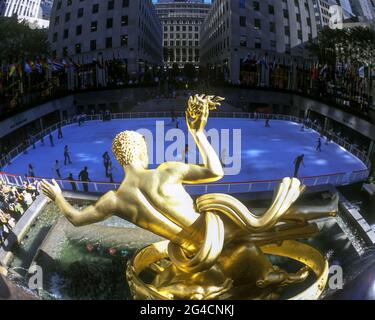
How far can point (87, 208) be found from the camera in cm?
224

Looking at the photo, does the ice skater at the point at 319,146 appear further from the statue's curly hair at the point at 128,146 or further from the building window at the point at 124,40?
the building window at the point at 124,40

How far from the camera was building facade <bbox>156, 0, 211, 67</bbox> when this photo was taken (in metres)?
2.56

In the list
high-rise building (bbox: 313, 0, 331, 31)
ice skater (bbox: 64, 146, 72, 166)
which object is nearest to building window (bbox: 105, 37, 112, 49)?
ice skater (bbox: 64, 146, 72, 166)

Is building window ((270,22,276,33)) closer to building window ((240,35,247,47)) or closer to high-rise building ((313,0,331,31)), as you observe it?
building window ((240,35,247,47))

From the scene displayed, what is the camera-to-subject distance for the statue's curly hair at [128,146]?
86.2 inches

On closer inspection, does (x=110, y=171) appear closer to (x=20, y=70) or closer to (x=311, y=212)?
(x=20, y=70)

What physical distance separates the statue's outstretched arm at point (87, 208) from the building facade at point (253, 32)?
973 mm

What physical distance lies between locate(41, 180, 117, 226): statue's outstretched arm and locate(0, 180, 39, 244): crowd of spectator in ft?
0.90

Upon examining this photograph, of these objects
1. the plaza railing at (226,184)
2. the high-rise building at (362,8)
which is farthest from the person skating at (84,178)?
the high-rise building at (362,8)

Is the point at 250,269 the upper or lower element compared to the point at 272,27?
lower

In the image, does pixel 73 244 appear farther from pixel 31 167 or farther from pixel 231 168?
pixel 231 168

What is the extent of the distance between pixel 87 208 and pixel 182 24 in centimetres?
130

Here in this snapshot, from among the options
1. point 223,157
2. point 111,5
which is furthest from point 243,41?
point 111,5
